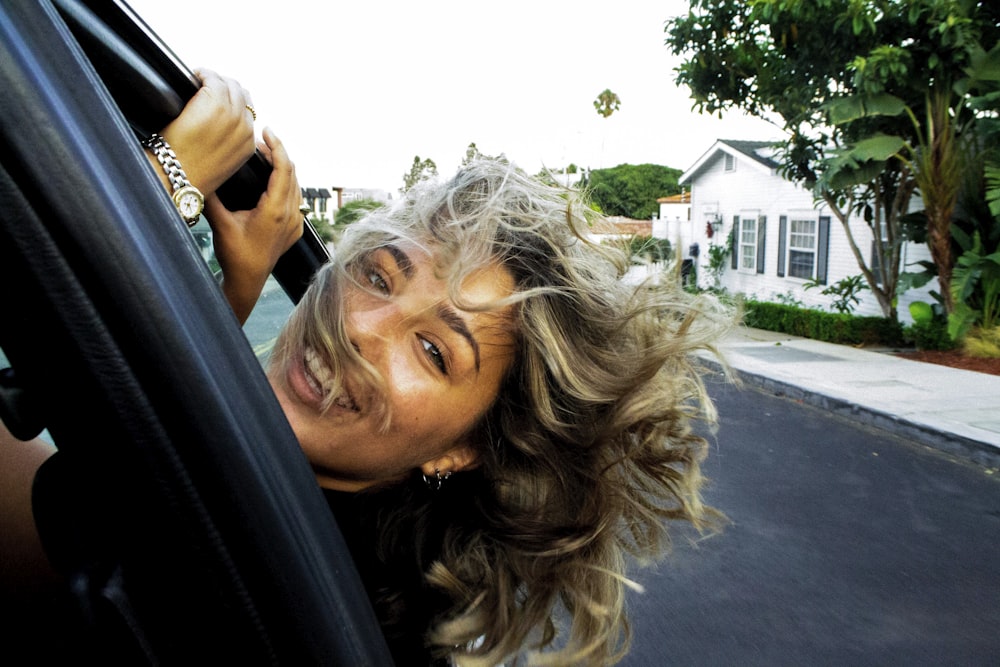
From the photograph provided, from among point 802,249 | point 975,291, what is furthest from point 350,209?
point 802,249

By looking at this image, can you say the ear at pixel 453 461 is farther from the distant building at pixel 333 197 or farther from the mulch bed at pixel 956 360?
the mulch bed at pixel 956 360

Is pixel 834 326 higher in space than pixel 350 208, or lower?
lower

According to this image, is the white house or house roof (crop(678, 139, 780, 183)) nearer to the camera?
the white house

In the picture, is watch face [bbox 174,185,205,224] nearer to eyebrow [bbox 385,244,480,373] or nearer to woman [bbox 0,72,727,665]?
woman [bbox 0,72,727,665]

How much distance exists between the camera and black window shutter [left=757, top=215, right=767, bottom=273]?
21.1m

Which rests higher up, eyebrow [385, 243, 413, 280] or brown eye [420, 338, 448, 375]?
eyebrow [385, 243, 413, 280]

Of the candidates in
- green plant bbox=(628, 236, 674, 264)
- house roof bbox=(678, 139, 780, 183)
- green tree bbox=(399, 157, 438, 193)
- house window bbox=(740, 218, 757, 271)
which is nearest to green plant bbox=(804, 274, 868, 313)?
house roof bbox=(678, 139, 780, 183)

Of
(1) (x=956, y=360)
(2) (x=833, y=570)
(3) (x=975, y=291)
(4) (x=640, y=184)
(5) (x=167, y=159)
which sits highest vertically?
(5) (x=167, y=159)

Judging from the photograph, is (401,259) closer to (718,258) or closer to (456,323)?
(456,323)

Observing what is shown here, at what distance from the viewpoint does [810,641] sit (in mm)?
3893

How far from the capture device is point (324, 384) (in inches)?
52.3

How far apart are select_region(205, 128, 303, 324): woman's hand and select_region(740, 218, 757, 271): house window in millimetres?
21519

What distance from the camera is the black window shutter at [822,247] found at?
18203mm

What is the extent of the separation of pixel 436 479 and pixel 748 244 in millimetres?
21793
